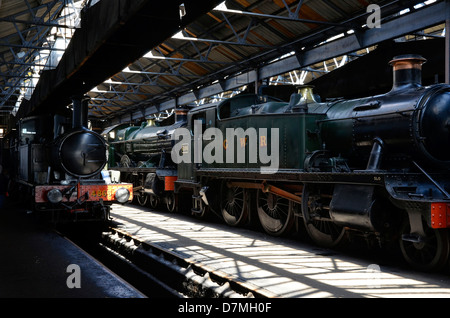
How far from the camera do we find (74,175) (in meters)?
9.11

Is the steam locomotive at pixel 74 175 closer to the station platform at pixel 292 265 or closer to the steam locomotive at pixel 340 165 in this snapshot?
the station platform at pixel 292 265

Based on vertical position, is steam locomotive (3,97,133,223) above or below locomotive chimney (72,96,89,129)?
below

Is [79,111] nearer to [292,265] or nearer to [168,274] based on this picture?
Answer: [168,274]

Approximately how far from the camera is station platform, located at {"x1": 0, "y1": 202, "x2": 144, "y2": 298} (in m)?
4.45

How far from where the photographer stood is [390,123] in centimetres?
627

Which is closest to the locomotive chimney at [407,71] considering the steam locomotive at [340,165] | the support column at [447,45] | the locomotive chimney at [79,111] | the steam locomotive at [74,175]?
the steam locomotive at [340,165]

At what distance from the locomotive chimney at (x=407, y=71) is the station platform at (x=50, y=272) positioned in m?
4.69

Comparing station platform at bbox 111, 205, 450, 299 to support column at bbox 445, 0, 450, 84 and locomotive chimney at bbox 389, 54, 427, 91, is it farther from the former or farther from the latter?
support column at bbox 445, 0, 450, 84

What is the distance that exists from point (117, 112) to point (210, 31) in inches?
706

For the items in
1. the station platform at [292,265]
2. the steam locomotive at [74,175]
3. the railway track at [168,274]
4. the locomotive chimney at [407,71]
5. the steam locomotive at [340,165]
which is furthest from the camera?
the steam locomotive at [74,175]

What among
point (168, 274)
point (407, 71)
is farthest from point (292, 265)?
point (407, 71)

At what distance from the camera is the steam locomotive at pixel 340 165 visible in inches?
227

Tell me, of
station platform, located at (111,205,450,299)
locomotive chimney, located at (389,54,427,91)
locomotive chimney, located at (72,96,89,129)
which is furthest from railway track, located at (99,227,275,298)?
locomotive chimney, located at (389,54,427,91)

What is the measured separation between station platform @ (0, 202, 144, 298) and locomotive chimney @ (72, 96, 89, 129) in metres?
2.50
